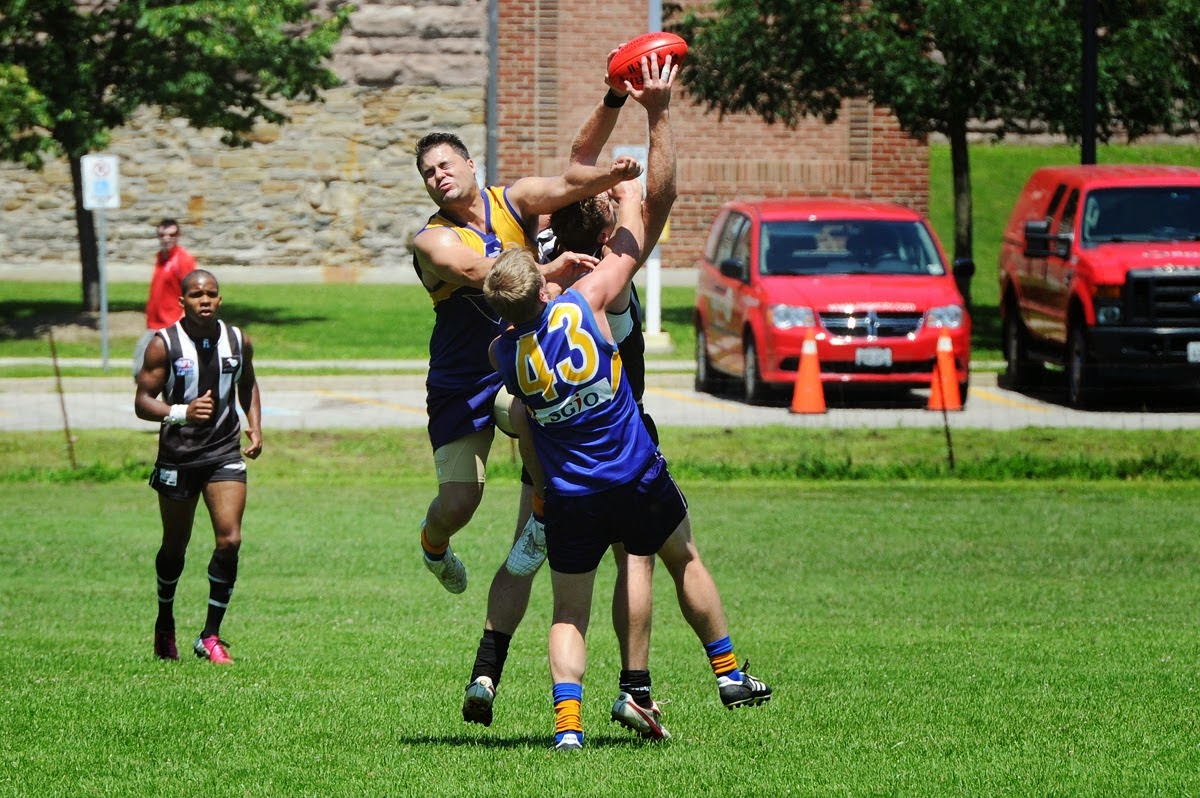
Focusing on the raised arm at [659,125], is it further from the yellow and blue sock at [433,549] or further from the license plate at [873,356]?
the license plate at [873,356]

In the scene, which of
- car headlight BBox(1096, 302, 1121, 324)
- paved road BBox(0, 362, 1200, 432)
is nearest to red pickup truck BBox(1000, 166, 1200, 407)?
car headlight BBox(1096, 302, 1121, 324)

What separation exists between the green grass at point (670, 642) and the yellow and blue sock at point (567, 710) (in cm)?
11

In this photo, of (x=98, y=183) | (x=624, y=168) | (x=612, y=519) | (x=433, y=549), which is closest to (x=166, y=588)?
(x=433, y=549)

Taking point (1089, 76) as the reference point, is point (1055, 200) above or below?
below

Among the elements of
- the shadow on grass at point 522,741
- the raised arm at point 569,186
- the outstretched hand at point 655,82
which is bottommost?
the shadow on grass at point 522,741

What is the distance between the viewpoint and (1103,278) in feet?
64.7

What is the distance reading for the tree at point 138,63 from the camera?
92.8 feet

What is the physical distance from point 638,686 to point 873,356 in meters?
13.3

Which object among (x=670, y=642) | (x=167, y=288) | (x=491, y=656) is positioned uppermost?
(x=491, y=656)

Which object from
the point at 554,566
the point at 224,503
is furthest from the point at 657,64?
the point at 224,503

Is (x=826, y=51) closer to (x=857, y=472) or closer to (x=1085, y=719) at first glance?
(x=857, y=472)

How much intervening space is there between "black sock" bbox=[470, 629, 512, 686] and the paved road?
472 inches

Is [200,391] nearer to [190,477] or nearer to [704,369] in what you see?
[190,477]

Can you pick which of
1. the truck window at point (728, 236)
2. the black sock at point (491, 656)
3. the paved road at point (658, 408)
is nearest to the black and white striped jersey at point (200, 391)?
the black sock at point (491, 656)
